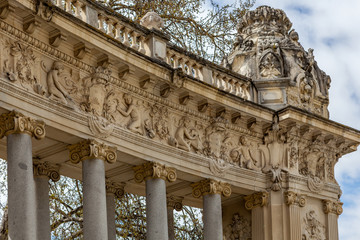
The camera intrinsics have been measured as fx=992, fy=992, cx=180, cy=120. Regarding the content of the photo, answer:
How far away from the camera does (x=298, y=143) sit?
30.6 meters

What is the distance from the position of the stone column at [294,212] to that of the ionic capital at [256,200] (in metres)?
0.63

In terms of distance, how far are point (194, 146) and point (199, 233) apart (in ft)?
34.4

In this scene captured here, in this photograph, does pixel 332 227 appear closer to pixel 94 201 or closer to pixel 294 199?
pixel 294 199

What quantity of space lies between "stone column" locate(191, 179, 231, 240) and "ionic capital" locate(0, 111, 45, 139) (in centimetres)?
694

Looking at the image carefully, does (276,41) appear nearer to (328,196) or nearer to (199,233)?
(328,196)

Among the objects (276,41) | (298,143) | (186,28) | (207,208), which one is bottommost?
(207,208)

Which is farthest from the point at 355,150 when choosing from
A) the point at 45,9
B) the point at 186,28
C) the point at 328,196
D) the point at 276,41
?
the point at 45,9

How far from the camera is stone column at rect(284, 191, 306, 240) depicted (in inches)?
1156

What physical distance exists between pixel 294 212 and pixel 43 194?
8076 mm

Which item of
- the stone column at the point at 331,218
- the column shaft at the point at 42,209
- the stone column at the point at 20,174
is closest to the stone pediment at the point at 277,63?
the stone column at the point at 331,218

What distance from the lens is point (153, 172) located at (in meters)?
26.0

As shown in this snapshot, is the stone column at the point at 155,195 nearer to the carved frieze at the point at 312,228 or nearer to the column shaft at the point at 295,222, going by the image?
the column shaft at the point at 295,222

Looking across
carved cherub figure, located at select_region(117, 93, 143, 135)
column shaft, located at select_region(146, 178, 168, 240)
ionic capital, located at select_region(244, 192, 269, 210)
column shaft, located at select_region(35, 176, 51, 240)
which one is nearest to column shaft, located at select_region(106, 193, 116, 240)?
column shaft, located at select_region(146, 178, 168, 240)

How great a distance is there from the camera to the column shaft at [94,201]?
941 inches
